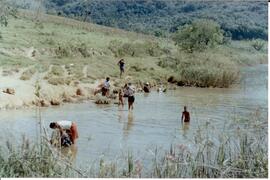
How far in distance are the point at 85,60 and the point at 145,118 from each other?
838cm

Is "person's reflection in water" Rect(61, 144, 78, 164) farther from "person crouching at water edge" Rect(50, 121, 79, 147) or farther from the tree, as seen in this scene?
the tree

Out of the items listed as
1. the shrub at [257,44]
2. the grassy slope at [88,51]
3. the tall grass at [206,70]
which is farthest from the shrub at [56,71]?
the shrub at [257,44]

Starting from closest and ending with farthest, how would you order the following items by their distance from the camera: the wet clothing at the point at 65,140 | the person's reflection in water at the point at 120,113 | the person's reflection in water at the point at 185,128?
the wet clothing at the point at 65,140 → the person's reflection in water at the point at 185,128 → the person's reflection in water at the point at 120,113

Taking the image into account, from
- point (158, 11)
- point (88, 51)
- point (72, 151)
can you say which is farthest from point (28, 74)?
point (72, 151)

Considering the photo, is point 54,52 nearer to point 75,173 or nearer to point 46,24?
point 46,24

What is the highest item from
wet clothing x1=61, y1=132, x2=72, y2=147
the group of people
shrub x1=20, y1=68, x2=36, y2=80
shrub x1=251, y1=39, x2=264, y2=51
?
shrub x1=251, y1=39, x2=264, y2=51

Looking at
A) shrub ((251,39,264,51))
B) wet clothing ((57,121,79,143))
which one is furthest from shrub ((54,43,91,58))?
wet clothing ((57,121,79,143))

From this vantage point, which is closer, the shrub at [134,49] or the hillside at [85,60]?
the hillside at [85,60]

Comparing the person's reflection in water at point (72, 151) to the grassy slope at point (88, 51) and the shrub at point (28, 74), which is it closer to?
the shrub at point (28, 74)

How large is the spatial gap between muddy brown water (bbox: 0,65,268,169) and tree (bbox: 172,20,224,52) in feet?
5.19

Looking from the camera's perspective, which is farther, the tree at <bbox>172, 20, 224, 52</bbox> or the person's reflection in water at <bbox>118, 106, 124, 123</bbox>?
the tree at <bbox>172, 20, 224, 52</bbox>

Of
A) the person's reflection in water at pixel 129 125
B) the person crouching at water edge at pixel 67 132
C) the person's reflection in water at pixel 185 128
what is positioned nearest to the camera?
the person crouching at water edge at pixel 67 132

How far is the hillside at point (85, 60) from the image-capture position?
15586 mm

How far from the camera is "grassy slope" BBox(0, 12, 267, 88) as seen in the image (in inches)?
658
